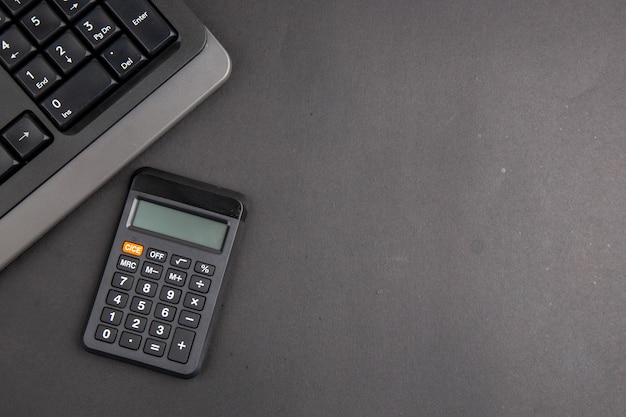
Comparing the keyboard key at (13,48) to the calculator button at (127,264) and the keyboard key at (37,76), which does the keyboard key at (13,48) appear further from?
the calculator button at (127,264)

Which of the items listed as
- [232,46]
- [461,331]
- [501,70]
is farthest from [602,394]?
[232,46]

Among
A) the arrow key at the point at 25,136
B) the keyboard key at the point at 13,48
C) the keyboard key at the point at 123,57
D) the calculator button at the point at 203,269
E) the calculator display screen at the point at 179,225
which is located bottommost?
the calculator button at the point at 203,269

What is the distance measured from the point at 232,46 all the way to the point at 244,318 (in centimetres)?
18

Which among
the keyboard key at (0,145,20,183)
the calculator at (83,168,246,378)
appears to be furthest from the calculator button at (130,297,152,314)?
the keyboard key at (0,145,20,183)

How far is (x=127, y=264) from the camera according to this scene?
0.37 meters

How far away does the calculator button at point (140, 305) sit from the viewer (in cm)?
37

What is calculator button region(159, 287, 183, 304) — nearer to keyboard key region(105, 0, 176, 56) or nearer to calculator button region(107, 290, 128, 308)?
calculator button region(107, 290, 128, 308)

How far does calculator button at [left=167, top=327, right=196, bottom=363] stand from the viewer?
0.37 metres

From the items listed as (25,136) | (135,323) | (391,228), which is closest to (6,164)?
(25,136)

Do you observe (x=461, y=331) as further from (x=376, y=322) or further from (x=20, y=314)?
(x=20, y=314)

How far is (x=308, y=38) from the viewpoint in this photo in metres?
0.40

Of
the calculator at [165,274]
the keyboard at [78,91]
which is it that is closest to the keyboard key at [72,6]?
the keyboard at [78,91]

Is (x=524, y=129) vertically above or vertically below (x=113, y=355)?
above

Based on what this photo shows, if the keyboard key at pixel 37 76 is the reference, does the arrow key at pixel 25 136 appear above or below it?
below
